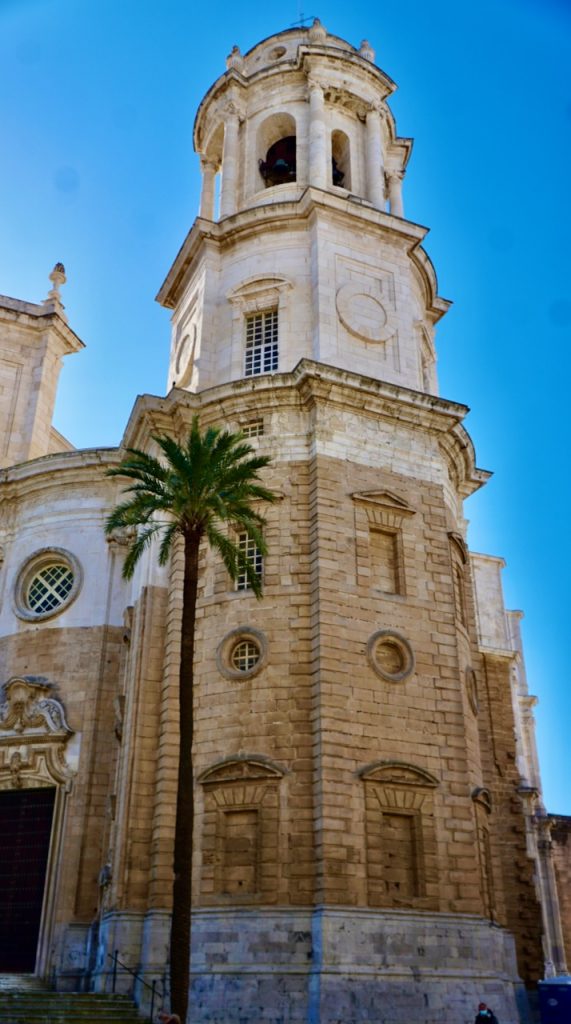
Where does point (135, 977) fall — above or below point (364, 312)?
below

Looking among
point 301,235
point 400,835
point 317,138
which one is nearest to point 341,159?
point 317,138

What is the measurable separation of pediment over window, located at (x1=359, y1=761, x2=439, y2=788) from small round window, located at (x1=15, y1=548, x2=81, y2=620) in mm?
10714

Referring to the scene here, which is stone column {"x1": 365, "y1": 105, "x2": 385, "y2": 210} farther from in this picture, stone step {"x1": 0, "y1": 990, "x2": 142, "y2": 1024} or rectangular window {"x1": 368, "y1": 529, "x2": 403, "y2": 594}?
stone step {"x1": 0, "y1": 990, "x2": 142, "y2": 1024}

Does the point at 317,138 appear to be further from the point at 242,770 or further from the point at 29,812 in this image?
the point at 29,812

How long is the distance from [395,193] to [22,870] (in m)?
24.2

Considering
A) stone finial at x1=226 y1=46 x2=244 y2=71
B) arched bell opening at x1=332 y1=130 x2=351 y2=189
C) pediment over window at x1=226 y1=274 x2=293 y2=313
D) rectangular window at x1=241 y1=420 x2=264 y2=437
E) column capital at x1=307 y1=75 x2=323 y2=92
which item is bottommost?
rectangular window at x1=241 y1=420 x2=264 y2=437

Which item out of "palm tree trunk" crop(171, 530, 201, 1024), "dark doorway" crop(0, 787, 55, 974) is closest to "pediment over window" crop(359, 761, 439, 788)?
"palm tree trunk" crop(171, 530, 201, 1024)

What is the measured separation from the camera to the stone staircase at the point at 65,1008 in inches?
736

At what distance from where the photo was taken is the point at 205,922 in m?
20.3

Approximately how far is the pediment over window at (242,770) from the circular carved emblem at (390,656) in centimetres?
339

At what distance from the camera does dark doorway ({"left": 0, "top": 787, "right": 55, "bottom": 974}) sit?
23.9 metres

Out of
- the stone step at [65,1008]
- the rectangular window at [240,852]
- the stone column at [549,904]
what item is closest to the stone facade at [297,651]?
the rectangular window at [240,852]

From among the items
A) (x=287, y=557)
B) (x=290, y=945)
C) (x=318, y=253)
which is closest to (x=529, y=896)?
(x=290, y=945)

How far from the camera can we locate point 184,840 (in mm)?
16484
